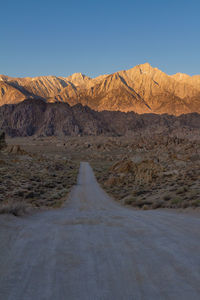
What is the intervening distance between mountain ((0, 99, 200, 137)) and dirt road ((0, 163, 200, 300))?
5661 inches

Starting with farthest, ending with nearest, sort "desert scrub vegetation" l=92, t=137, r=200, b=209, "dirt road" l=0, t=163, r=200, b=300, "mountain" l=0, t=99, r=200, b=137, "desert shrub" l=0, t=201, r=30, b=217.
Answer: "mountain" l=0, t=99, r=200, b=137
"desert scrub vegetation" l=92, t=137, r=200, b=209
"desert shrub" l=0, t=201, r=30, b=217
"dirt road" l=0, t=163, r=200, b=300

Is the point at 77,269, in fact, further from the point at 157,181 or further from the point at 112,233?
the point at 157,181

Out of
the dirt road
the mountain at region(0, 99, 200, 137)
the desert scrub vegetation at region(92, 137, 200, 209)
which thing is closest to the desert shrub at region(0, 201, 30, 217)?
the dirt road

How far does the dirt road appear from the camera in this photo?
288cm

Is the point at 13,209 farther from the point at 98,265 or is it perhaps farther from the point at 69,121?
the point at 69,121

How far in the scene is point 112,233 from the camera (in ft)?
18.4

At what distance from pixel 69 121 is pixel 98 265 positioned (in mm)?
154095

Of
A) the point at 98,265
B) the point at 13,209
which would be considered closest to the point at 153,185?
the point at 13,209

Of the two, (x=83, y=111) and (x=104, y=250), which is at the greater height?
(x=83, y=111)

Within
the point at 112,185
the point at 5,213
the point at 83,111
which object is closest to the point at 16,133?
the point at 83,111

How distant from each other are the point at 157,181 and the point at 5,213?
19.2 m

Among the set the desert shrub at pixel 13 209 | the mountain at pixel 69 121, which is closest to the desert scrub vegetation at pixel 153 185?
the desert shrub at pixel 13 209

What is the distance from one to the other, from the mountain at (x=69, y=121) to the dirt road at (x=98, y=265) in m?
144

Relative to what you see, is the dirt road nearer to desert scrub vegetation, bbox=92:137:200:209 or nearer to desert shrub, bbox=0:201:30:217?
desert shrub, bbox=0:201:30:217
